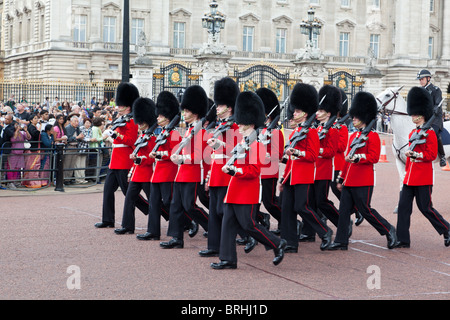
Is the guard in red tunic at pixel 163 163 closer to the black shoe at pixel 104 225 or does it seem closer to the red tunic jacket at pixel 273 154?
the black shoe at pixel 104 225

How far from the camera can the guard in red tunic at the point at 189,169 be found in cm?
756

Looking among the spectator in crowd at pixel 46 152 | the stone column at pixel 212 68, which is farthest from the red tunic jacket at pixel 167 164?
the stone column at pixel 212 68

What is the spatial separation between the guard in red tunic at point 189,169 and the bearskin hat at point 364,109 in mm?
1601

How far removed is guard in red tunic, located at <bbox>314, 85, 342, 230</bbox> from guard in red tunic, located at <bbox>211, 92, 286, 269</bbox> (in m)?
1.53

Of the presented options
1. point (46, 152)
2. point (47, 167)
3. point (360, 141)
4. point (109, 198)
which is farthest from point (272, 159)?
point (47, 167)

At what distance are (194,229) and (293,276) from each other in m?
2.38

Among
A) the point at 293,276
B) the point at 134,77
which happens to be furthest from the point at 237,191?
the point at 134,77

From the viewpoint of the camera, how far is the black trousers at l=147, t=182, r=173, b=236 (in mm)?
8047

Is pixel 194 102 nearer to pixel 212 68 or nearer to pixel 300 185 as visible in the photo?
pixel 300 185

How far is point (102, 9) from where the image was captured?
139 ft

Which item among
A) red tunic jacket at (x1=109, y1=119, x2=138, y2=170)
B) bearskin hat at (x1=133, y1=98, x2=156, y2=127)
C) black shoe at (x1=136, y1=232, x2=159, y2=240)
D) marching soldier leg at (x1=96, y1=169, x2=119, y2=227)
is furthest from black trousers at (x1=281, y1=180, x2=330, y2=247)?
marching soldier leg at (x1=96, y1=169, x2=119, y2=227)

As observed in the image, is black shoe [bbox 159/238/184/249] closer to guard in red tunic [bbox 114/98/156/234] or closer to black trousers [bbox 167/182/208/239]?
black trousers [bbox 167/182/208/239]
